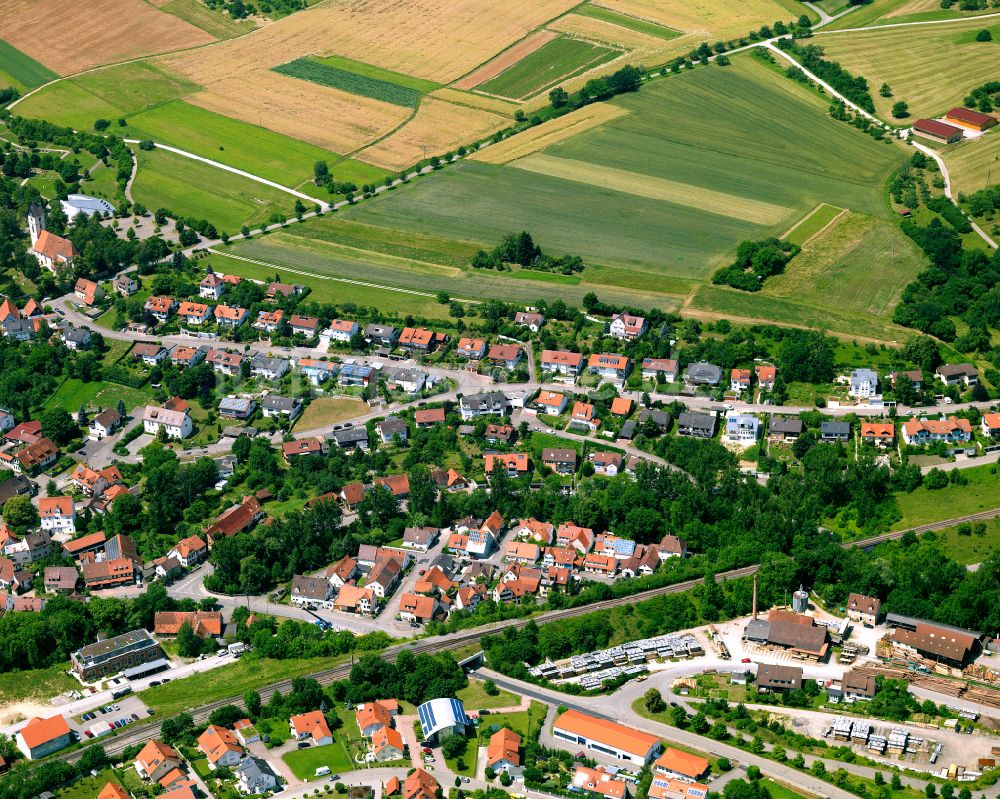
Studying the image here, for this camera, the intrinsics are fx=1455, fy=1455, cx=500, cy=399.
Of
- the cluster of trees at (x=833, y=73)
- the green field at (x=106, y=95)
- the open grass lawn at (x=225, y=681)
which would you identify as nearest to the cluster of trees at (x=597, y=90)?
the cluster of trees at (x=833, y=73)

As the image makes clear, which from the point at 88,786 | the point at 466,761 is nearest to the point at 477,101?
the point at 466,761

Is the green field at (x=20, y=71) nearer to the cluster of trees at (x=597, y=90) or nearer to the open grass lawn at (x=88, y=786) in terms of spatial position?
the cluster of trees at (x=597, y=90)

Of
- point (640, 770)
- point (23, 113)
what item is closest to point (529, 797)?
point (640, 770)

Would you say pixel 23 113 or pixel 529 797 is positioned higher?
pixel 23 113

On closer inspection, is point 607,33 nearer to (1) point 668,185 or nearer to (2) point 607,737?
(1) point 668,185

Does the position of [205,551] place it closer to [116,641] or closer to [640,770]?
[116,641]

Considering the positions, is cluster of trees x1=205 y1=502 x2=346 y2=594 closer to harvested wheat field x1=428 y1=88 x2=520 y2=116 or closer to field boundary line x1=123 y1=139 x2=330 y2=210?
field boundary line x1=123 y1=139 x2=330 y2=210
